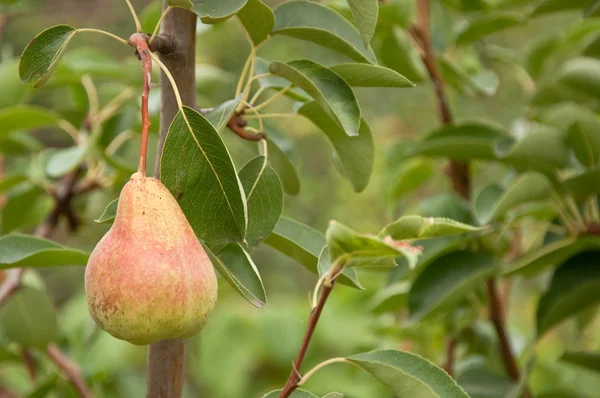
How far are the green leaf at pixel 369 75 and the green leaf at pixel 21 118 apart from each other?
0.58m

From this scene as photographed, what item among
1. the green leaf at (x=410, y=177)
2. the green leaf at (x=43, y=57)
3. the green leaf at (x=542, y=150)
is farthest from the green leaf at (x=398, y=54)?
the green leaf at (x=43, y=57)

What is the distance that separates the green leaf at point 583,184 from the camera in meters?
0.95

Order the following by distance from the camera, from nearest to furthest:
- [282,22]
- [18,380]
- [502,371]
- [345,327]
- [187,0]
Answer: [187,0], [282,22], [502,371], [18,380], [345,327]

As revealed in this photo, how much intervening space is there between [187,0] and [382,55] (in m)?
0.70

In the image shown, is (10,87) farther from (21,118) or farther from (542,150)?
(542,150)

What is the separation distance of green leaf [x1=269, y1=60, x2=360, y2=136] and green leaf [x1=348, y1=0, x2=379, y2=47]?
0.21ft

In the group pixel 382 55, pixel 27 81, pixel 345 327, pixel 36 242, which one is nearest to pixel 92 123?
pixel 382 55

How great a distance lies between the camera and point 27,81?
1.92ft

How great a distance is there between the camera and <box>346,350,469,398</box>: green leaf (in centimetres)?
55

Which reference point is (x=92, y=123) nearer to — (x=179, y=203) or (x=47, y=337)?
(x=47, y=337)

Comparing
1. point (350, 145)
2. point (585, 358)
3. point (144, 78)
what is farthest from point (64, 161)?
point (585, 358)

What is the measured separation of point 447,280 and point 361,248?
1.80 feet

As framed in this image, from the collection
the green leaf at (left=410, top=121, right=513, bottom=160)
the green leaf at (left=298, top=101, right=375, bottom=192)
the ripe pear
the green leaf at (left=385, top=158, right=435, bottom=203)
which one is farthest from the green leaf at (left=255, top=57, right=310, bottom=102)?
the green leaf at (left=385, top=158, right=435, bottom=203)

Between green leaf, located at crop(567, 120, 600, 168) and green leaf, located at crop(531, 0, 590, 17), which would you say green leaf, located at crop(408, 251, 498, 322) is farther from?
green leaf, located at crop(531, 0, 590, 17)
